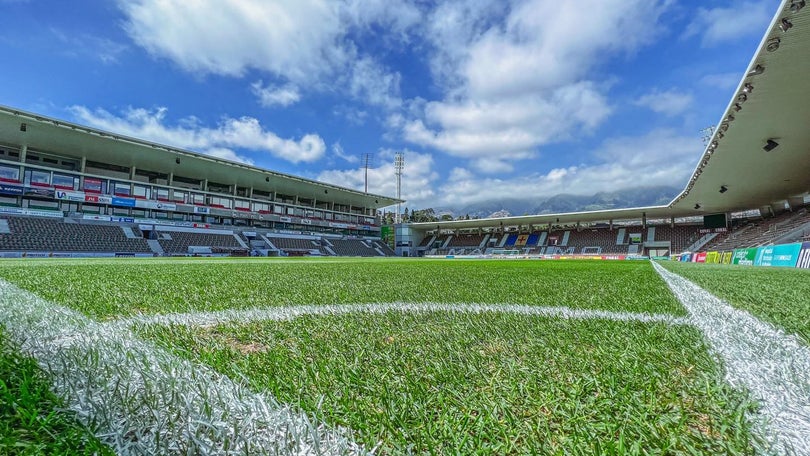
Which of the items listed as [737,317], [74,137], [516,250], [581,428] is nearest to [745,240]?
[516,250]

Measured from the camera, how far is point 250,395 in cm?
71

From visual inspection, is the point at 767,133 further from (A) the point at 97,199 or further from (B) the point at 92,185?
(B) the point at 92,185

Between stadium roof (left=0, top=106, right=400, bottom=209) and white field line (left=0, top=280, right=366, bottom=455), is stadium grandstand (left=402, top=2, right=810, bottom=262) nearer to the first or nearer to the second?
white field line (left=0, top=280, right=366, bottom=455)

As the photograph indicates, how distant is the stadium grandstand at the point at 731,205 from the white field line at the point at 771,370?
8.40 metres

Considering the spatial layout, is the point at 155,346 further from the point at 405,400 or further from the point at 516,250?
the point at 516,250

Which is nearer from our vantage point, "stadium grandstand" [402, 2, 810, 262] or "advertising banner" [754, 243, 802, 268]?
"stadium grandstand" [402, 2, 810, 262]

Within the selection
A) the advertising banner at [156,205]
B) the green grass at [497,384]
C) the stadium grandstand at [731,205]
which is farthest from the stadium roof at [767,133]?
the advertising banner at [156,205]

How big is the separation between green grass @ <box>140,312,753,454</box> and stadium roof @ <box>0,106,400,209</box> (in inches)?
1138

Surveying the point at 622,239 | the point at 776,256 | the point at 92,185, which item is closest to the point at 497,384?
the point at 776,256

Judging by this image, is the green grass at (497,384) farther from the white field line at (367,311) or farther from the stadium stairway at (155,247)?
the stadium stairway at (155,247)

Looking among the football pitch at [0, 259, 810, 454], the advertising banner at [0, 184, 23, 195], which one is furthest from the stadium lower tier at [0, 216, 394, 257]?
the football pitch at [0, 259, 810, 454]

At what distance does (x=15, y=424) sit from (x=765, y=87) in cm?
1335

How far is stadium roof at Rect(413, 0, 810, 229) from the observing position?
7359 mm

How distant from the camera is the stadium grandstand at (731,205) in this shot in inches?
338
